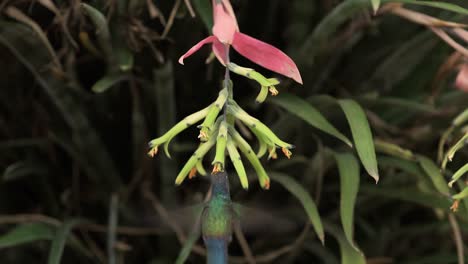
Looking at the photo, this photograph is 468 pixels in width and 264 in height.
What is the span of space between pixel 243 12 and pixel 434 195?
0.34m

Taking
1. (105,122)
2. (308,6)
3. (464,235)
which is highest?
(308,6)

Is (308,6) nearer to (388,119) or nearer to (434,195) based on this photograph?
(388,119)

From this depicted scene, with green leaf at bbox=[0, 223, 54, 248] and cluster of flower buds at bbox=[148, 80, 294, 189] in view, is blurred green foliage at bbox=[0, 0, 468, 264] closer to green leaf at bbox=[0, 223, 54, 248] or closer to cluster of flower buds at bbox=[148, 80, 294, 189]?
green leaf at bbox=[0, 223, 54, 248]

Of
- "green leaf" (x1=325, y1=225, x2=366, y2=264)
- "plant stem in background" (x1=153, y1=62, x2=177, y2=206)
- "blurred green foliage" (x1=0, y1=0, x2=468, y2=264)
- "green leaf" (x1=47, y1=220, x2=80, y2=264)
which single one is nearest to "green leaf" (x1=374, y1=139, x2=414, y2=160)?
"blurred green foliage" (x1=0, y1=0, x2=468, y2=264)

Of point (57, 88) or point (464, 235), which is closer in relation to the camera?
point (57, 88)

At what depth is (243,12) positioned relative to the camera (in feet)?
2.79

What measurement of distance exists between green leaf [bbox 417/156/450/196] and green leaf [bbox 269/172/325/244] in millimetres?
118

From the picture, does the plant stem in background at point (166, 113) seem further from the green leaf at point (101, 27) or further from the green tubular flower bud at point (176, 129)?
the green tubular flower bud at point (176, 129)

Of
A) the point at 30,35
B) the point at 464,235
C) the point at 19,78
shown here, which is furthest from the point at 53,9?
the point at 464,235

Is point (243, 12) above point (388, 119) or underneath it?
above

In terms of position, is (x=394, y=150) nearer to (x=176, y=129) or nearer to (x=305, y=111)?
(x=305, y=111)

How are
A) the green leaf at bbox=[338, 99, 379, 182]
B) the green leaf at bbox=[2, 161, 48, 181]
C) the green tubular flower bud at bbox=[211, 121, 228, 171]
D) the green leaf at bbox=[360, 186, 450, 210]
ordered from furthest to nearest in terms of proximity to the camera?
1. the green leaf at bbox=[2, 161, 48, 181]
2. the green leaf at bbox=[360, 186, 450, 210]
3. the green leaf at bbox=[338, 99, 379, 182]
4. the green tubular flower bud at bbox=[211, 121, 228, 171]

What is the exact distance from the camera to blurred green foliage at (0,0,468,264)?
0.69 meters

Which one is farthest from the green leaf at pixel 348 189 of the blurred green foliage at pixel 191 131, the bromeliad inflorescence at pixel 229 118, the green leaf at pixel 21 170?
the green leaf at pixel 21 170
